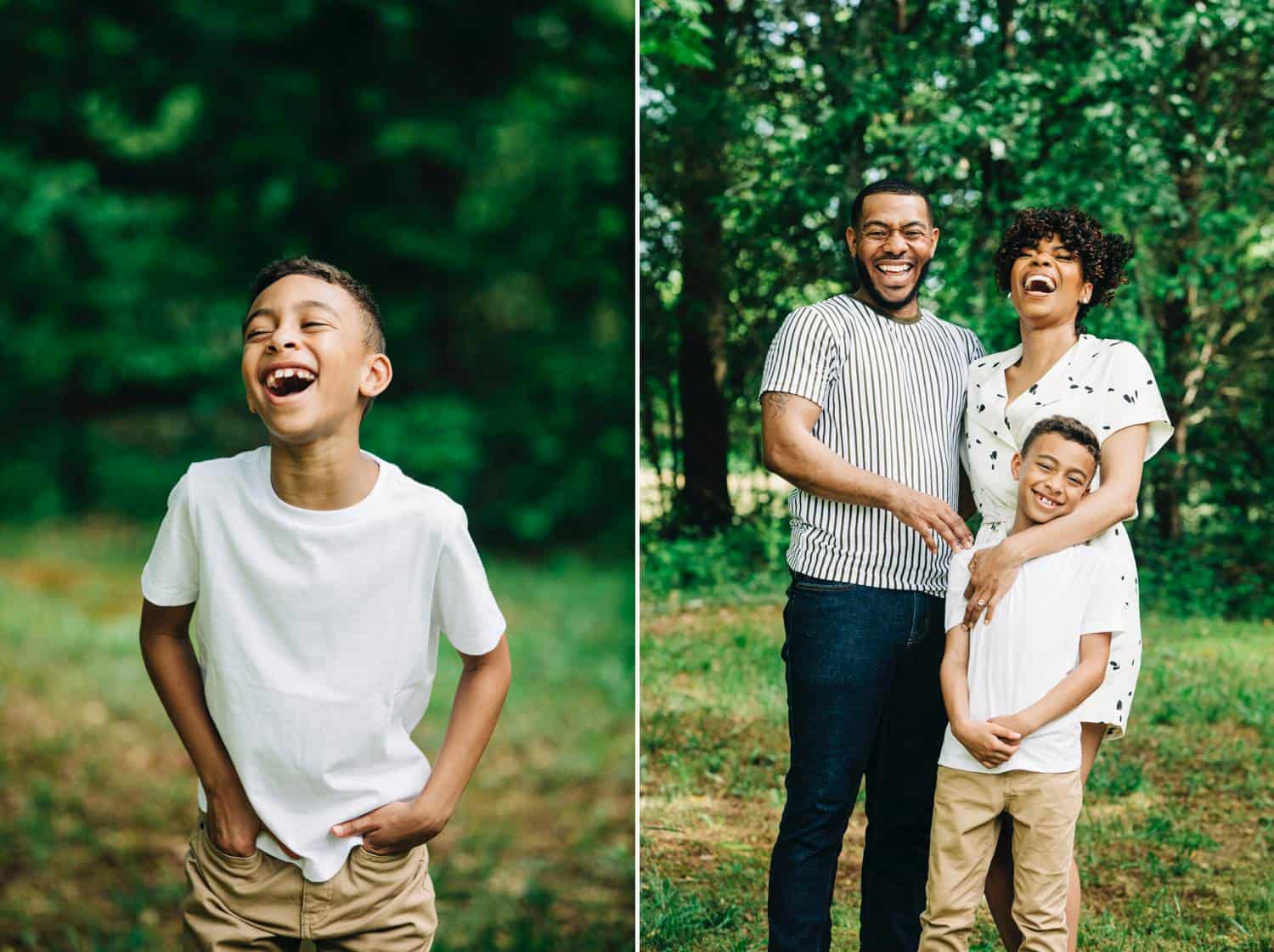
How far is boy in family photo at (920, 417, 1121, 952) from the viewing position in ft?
7.29

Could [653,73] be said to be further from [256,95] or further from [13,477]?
[13,477]

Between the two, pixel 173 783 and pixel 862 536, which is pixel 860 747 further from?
pixel 173 783

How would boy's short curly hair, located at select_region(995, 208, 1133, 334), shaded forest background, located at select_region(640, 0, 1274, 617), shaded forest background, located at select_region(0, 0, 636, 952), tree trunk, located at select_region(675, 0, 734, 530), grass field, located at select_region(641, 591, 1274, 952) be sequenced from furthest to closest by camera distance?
shaded forest background, located at select_region(0, 0, 636, 952) → tree trunk, located at select_region(675, 0, 734, 530) → shaded forest background, located at select_region(640, 0, 1274, 617) → grass field, located at select_region(641, 591, 1274, 952) → boy's short curly hair, located at select_region(995, 208, 1133, 334)

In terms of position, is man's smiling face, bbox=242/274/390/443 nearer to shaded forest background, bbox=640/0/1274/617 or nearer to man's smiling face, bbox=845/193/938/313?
man's smiling face, bbox=845/193/938/313

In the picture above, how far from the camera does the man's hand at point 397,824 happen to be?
1.99 m

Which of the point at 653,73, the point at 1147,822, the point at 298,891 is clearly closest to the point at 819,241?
the point at 653,73

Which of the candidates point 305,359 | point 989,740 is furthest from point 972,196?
point 305,359

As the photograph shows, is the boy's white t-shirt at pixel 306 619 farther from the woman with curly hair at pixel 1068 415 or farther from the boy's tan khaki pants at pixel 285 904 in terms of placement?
the woman with curly hair at pixel 1068 415

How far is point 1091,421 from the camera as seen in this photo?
2248 millimetres

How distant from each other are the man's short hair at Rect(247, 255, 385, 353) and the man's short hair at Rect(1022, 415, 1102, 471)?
103 centimetres

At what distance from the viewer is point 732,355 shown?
7.05m

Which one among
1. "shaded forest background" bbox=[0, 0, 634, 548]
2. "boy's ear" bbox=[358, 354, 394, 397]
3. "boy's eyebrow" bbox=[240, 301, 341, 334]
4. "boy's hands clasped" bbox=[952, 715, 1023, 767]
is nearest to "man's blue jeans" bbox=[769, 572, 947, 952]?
"boy's hands clasped" bbox=[952, 715, 1023, 767]

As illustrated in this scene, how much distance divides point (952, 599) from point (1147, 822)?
2.42 m

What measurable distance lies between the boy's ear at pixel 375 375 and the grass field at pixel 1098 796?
1.90m
